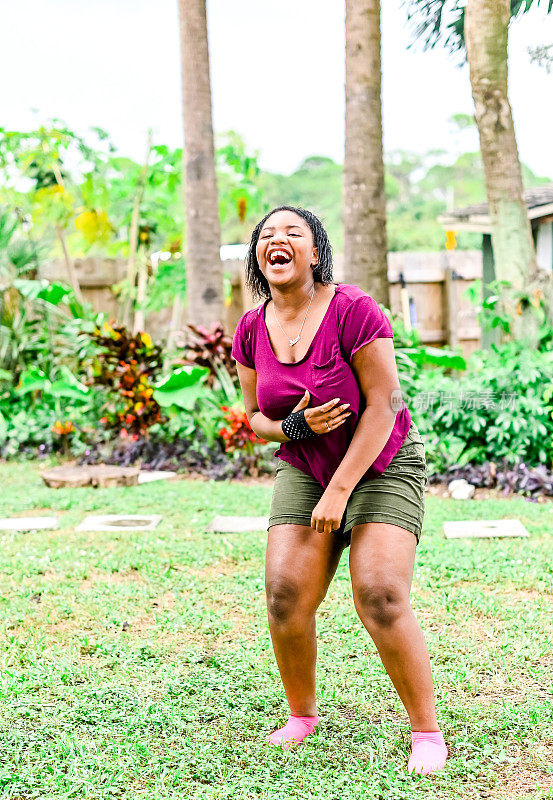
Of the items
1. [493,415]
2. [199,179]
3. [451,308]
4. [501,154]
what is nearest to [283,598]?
[493,415]

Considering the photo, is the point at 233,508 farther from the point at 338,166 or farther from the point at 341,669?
the point at 338,166

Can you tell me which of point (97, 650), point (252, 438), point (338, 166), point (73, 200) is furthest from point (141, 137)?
point (338, 166)

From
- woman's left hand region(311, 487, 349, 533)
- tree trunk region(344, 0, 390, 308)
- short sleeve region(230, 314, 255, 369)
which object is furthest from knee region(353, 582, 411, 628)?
tree trunk region(344, 0, 390, 308)

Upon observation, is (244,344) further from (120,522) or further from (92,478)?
(92,478)

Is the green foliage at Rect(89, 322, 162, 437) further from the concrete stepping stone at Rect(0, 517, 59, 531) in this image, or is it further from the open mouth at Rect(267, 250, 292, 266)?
the open mouth at Rect(267, 250, 292, 266)

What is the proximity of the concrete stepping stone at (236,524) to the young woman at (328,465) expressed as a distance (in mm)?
2682

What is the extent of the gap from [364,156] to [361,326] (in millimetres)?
6081

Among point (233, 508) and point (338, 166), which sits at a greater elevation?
point (338, 166)

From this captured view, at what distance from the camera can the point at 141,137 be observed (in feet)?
37.0

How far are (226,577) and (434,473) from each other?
9.26ft

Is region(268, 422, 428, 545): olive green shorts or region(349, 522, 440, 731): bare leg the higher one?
region(268, 422, 428, 545): olive green shorts

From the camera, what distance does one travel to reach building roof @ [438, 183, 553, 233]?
11922 millimetres

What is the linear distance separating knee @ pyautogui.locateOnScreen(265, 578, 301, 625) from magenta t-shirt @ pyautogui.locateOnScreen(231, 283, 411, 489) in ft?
1.08

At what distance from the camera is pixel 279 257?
267cm
